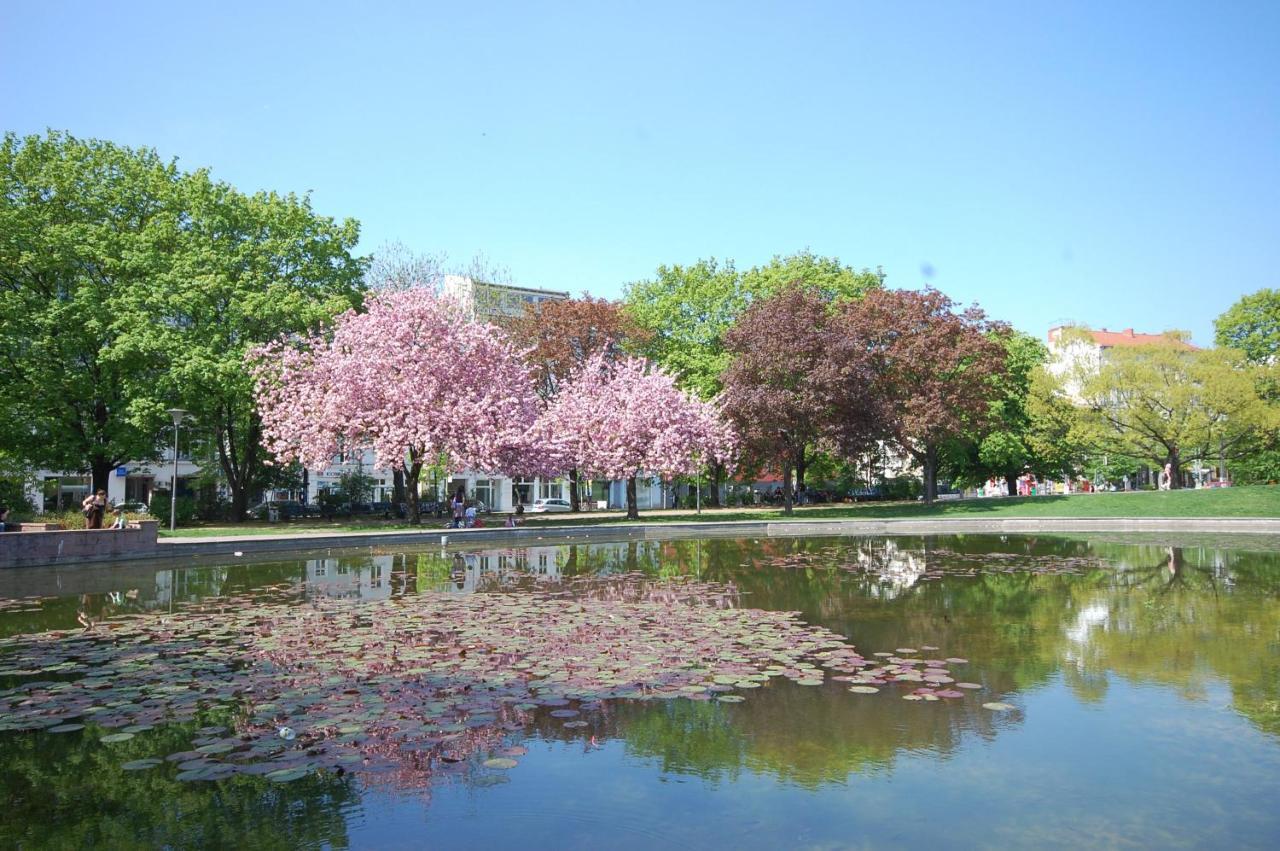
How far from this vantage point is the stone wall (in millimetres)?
21750

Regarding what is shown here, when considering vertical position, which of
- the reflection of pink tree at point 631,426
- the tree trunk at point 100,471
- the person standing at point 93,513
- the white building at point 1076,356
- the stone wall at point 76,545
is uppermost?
the white building at point 1076,356

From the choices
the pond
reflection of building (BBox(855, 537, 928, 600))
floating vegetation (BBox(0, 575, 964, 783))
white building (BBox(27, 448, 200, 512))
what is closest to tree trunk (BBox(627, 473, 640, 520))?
reflection of building (BBox(855, 537, 928, 600))

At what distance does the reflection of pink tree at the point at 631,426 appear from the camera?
152 feet

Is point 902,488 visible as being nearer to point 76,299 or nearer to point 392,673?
point 76,299

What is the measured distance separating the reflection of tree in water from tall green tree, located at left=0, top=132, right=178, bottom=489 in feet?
112

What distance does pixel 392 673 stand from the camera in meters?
9.31

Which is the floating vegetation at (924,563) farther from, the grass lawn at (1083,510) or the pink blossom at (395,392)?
the grass lawn at (1083,510)

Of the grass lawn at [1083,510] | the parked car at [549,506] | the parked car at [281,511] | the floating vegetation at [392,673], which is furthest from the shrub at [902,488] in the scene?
the floating vegetation at [392,673]

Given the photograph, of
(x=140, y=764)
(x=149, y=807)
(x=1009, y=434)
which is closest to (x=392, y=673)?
(x=140, y=764)

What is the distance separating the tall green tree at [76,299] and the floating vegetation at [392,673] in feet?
92.5

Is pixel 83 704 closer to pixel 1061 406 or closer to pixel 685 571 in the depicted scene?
pixel 685 571

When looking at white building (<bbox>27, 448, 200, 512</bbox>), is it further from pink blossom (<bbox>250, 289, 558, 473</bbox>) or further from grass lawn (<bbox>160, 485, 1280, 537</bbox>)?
pink blossom (<bbox>250, 289, 558, 473</bbox>)

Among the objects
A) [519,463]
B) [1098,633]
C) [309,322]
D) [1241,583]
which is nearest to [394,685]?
[1098,633]

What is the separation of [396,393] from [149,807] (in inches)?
1247
